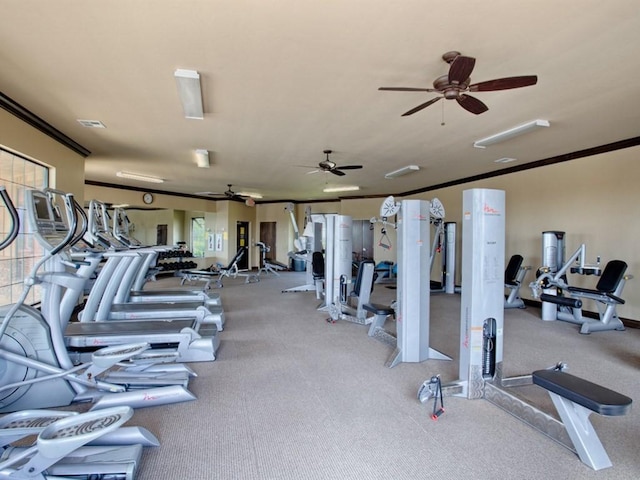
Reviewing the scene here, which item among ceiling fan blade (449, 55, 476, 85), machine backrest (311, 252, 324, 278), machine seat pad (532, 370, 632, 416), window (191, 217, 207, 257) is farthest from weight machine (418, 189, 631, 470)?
window (191, 217, 207, 257)

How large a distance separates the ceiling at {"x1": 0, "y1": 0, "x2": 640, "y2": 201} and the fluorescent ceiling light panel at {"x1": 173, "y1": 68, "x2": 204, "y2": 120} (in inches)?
3.4

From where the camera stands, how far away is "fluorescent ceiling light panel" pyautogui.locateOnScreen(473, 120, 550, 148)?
4263mm

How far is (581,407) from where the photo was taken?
200 cm

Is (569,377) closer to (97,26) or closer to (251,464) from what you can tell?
(251,464)

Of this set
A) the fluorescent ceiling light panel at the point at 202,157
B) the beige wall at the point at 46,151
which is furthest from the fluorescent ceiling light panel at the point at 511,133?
the beige wall at the point at 46,151

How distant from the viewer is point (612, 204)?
5.27 metres

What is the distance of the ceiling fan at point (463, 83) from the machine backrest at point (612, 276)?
138 inches

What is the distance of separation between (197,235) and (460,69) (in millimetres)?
11738

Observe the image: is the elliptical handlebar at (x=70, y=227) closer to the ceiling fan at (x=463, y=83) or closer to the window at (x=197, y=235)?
the ceiling fan at (x=463, y=83)

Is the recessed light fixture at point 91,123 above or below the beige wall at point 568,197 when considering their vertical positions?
above

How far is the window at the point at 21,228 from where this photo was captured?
4.14m

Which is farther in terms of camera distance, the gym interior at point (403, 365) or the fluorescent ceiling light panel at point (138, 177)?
the fluorescent ceiling light panel at point (138, 177)

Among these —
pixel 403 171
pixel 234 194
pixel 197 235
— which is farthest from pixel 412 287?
pixel 197 235

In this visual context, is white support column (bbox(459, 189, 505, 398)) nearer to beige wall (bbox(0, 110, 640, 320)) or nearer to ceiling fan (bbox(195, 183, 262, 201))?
beige wall (bbox(0, 110, 640, 320))
